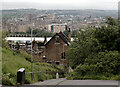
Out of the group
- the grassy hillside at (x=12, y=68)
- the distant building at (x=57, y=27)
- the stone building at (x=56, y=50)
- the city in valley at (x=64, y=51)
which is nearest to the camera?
the grassy hillside at (x=12, y=68)

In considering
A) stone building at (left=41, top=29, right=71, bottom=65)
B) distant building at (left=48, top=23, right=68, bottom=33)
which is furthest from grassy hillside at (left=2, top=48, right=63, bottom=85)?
distant building at (left=48, top=23, right=68, bottom=33)

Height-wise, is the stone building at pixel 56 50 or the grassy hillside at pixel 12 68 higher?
the grassy hillside at pixel 12 68

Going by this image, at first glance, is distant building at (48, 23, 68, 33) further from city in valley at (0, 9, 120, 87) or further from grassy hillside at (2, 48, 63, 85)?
grassy hillside at (2, 48, 63, 85)

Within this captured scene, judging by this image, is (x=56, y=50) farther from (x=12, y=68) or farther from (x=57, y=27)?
(x=12, y=68)

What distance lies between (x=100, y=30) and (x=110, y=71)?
7.96 meters

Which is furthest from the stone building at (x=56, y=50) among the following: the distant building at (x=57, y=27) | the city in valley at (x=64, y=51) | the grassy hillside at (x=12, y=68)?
the grassy hillside at (x=12, y=68)

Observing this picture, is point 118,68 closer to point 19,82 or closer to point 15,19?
point 19,82

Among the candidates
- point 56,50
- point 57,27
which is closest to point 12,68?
point 56,50

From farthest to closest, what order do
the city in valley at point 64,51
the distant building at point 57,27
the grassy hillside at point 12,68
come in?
the distant building at point 57,27 < the city in valley at point 64,51 < the grassy hillside at point 12,68

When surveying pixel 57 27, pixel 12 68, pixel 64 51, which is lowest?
pixel 64 51

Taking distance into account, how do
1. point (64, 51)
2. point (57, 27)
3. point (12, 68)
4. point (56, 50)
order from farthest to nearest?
point (57, 27), point (56, 50), point (64, 51), point (12, 68)

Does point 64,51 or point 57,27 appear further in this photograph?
point 57,27

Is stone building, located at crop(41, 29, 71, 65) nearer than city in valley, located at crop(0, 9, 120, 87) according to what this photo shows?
No

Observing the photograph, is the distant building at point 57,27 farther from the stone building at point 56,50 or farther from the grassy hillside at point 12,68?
the grassy hillside at point 12,68
